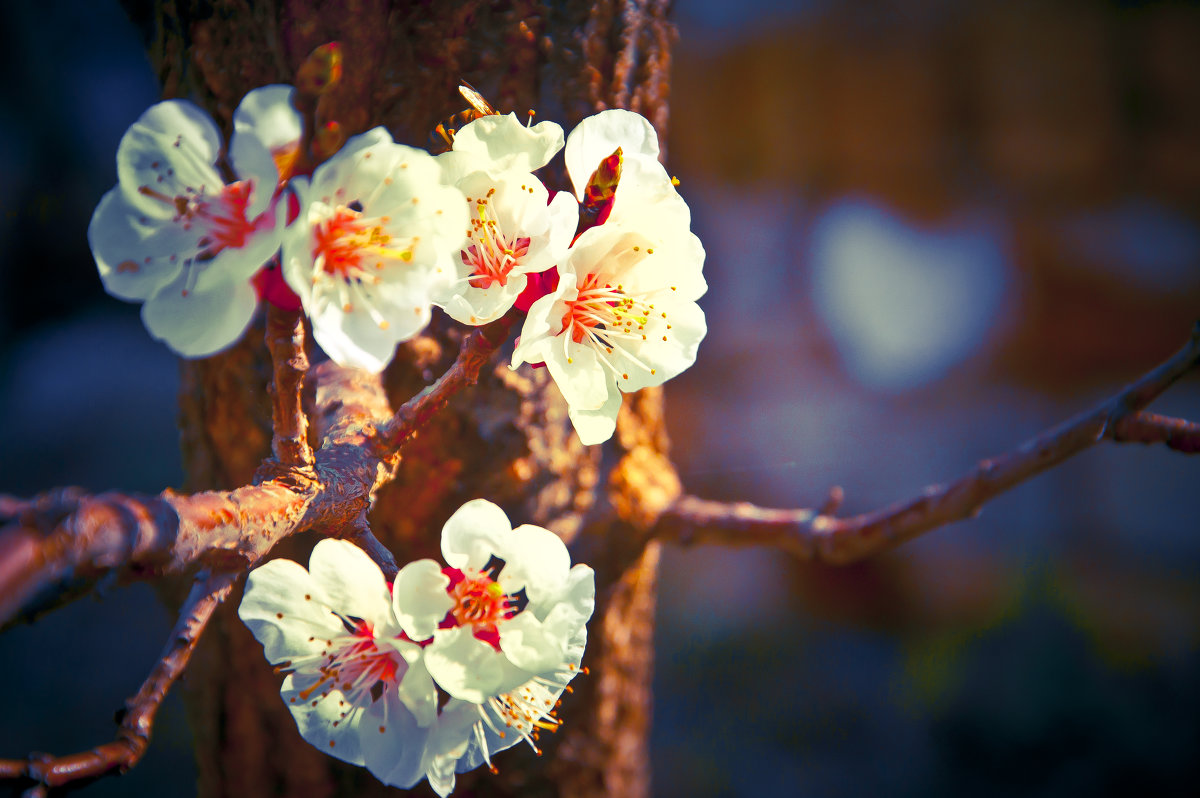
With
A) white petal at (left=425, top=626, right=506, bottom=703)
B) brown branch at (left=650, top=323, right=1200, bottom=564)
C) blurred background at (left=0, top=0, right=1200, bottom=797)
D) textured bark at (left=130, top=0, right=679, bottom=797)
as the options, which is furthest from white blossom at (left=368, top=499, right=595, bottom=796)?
blurred background at (left=0, top=0, right=1200, bottom=797)

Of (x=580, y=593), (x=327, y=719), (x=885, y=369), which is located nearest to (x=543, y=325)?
(x=580, y=593)

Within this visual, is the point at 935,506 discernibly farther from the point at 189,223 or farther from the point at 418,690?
the point at 189,223

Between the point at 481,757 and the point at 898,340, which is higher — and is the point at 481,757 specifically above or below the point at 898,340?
above

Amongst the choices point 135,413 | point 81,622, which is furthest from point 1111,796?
point 135,413

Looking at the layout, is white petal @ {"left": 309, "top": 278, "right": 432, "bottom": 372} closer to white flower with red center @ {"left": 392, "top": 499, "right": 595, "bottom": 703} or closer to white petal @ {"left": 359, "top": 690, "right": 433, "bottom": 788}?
white flower with red center @ {"left": 392, "top": 499, "right": 595, "bottom": 703}

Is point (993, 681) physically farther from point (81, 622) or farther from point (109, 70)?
point (109, 70)

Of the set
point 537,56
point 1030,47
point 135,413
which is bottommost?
point 135,413

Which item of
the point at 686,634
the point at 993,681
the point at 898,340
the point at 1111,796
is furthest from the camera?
the point at 898,340
